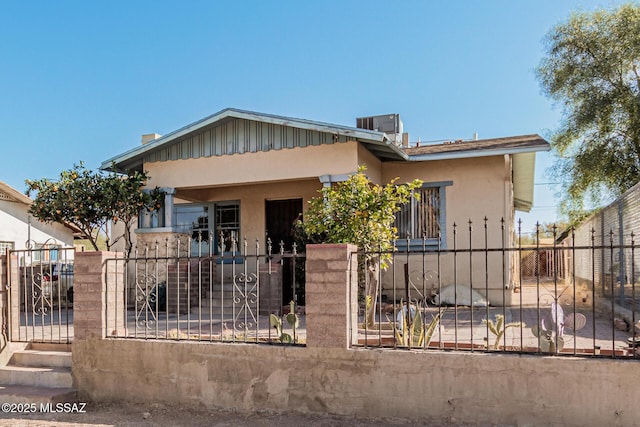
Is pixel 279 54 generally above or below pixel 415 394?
above

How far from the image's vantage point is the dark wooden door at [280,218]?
1351 cm

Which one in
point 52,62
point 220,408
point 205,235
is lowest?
point 220,408

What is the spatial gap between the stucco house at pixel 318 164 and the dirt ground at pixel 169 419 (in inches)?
236

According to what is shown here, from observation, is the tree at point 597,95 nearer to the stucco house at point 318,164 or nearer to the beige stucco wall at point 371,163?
the stucco house at point 318,164

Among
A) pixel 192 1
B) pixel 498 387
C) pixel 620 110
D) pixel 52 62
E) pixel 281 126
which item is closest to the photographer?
pixel 498 387

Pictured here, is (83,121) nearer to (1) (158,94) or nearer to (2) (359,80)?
(1) (158,94)

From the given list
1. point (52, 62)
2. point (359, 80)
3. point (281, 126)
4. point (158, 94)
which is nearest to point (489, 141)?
point (359, 80)

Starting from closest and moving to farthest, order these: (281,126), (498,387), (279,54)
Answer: (498,387), (281,126), (279,54)

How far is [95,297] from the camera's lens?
6398 mm

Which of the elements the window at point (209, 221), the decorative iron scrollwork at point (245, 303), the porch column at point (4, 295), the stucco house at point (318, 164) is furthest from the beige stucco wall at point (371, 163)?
the porch column at point (4, 295)

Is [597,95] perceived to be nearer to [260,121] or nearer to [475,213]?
[475,213]

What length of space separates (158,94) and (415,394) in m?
11.7

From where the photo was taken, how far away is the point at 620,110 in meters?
15.0

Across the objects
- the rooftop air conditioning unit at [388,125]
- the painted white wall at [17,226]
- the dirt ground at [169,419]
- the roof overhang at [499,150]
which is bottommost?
the dirt ground at [169,419]
